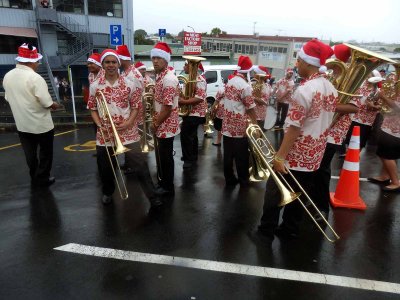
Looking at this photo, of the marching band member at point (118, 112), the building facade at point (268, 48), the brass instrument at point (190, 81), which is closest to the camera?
the marching band member at point (118, 112)

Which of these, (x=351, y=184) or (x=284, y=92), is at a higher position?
(x=284, y=92)

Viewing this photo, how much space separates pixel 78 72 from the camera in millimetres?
21375

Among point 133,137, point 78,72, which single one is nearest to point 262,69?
point 133,137

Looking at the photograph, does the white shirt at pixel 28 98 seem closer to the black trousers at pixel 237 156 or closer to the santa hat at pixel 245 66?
the black trousers at pixel 237 156

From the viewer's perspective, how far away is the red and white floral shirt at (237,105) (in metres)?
4.16

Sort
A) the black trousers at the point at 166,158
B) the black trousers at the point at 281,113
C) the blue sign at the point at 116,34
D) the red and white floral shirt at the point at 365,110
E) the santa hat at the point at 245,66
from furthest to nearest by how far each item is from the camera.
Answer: the blue sign at the point at 116,34 < the black trousers at the point at 281,113 < the red and white floral shirt at the point at 365,110 < the santa hat at the point at 245,66 < the black trousers at the point at 166,158

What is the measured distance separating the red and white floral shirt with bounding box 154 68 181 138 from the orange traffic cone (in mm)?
2270

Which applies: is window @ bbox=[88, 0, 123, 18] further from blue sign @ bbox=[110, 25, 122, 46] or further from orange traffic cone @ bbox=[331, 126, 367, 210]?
orange traffic cone @ bbox=[331, 126, 367, 210]

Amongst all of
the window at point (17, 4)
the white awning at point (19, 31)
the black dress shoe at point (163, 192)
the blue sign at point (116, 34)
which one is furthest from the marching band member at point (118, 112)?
the window at point (17, 4)

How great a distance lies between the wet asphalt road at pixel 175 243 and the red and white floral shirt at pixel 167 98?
0.94m

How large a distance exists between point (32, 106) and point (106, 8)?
19536 mm

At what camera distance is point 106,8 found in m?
21.3

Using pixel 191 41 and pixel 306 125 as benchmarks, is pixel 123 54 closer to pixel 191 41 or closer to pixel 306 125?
pixel 306 125

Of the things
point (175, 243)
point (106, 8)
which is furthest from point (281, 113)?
point (106, 8)
